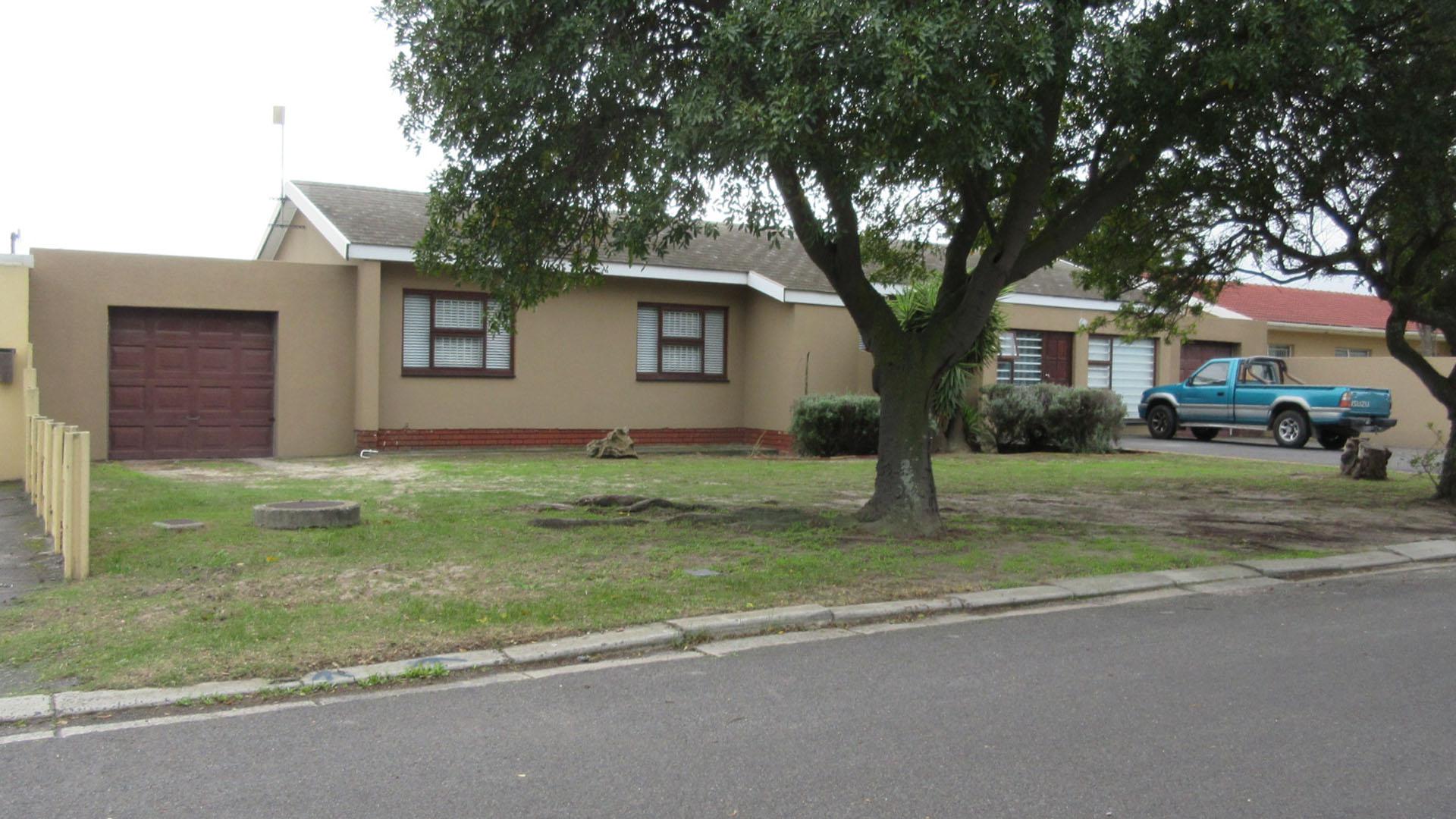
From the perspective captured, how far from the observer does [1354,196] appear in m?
13.3

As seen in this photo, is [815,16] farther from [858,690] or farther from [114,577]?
[114,577]

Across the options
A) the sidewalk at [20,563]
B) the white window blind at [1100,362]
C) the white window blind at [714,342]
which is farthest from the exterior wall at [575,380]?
the white window blind at [1100,362]

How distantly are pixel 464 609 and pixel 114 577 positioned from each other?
8.45 feet

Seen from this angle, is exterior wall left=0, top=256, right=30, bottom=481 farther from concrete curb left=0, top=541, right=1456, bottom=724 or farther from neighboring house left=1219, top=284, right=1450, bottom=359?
neighboring house left=1219, top=284, right=1450, bottom=359

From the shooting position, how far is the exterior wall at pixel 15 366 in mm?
14000

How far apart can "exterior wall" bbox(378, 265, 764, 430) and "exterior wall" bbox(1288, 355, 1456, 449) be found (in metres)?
15.2

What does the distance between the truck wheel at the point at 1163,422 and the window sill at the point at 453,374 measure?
1449 centimetres

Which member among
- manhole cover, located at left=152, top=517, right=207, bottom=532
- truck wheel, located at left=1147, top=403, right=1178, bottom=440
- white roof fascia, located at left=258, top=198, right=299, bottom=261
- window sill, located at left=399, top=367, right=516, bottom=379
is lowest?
manhole cover, located at left=152, top=517, right=207, bottom=532

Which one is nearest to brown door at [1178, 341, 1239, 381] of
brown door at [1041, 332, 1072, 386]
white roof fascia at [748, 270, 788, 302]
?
brown door at [1041, 332, 1072, 386]

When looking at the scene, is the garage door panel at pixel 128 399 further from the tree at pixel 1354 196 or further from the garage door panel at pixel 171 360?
the tree at pixel 1354 196

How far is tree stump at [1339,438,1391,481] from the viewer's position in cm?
1641

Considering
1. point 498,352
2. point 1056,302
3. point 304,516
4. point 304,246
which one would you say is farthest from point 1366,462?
point 304,246

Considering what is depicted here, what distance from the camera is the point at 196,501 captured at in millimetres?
11789

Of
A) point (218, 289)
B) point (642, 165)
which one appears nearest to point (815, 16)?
point (642, 165)
